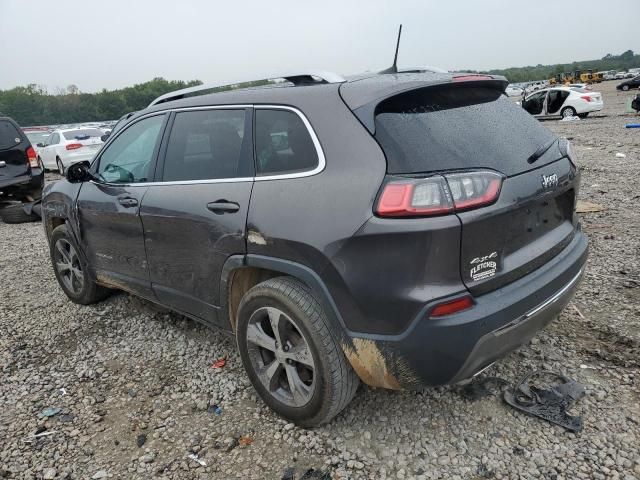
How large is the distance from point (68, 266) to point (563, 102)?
2193 cm

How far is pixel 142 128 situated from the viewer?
3549 millimetres

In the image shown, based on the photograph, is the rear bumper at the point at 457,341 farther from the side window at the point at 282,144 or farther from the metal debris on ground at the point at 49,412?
the metal debris on ground at the point at 49,412

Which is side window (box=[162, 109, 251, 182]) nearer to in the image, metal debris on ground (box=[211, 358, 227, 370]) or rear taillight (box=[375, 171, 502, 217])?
rear taillight (box=[375, 171, 502, 217])

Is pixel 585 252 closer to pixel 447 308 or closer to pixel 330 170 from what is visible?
pixel 447 308

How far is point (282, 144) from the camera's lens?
99.3 inches

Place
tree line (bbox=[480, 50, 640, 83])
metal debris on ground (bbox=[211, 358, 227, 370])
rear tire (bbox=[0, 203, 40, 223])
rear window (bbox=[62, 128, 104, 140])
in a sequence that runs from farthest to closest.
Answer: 1. tree line (bbox=[480, 50, 640, 83])
2. rear window (bbox=[62, 128, 104, 140])
3. rear tire (bbox=[0, 203, 40, 223])
4. metal debris on ground (bbox=[211, 358, 227, 370])

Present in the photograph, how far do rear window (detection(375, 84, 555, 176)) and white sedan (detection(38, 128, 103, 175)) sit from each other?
570 inches

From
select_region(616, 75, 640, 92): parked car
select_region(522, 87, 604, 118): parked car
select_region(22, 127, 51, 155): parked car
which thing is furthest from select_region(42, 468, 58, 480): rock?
select_region(616, 75, 640, 92): parked car

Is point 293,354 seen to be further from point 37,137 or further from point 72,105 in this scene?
point 72,105

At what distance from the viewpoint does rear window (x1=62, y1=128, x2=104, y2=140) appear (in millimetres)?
15258

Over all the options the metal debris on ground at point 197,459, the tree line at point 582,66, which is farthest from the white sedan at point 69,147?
the tree line at point 582,66

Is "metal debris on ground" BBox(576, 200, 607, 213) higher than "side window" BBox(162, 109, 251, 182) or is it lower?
lower

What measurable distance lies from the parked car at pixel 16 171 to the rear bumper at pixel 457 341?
8222mm

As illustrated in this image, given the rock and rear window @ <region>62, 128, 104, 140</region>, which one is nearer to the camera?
the rock
